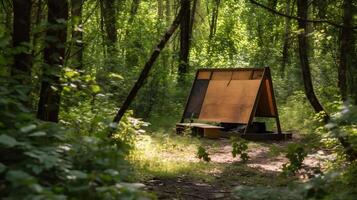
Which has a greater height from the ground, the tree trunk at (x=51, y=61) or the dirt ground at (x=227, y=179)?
the tree trunk at (x=51, y=61)

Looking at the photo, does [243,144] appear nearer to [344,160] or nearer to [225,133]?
[344,160]

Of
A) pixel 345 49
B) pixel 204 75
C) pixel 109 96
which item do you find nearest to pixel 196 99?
pixel 204 75

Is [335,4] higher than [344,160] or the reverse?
higher

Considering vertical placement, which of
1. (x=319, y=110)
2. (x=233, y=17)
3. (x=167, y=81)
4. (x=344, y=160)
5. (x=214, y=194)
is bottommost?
(x=214, y=194)

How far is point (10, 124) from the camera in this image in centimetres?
366

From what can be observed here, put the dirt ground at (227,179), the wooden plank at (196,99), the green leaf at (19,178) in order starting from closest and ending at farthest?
the green leaf at (19,178), the dirt ground at (227,179), the wooden plank at (196,99)

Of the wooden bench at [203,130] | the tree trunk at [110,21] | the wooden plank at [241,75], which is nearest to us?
the wooden bench at [203,130]

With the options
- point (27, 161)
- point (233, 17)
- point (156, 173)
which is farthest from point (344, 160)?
point (233, 17)

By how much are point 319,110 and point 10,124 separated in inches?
257

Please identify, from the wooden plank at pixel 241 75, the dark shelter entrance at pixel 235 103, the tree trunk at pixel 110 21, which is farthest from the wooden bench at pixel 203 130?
the tree trunk at pixel 110 21

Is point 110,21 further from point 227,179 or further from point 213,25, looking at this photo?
point 213,25

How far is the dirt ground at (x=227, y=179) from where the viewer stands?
21.3ft

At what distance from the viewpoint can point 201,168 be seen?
8.46 m

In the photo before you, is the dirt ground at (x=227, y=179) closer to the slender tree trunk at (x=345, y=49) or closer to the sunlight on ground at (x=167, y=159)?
the sunlight on ground at (x=167, y=159)
